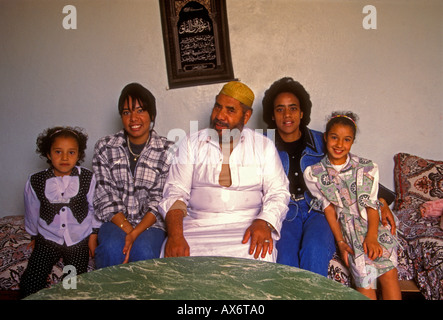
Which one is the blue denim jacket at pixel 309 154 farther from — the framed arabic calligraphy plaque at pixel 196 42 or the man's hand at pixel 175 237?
the framed arabic calligraphy plaque at pixel 196 42

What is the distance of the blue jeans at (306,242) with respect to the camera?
2.53 meters

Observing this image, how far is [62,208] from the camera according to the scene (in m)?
2.72

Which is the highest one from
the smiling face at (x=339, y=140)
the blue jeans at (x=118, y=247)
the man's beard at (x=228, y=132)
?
the man's beard at (x=228, y=132)

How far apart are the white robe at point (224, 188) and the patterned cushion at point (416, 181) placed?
135cm

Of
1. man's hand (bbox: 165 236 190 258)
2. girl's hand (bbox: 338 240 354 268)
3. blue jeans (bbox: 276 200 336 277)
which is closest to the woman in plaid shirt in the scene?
man's hand (bbox: 165 236 190 258)

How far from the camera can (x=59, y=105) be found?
3775 millimetres

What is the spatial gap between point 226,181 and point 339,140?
0.85 m

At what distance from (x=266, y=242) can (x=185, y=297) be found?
94cm

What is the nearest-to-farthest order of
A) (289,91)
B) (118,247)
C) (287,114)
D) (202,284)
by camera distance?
(202,284) < (118,247) < (287,114) < (289,91)

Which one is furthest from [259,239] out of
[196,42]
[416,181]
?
[196,42]

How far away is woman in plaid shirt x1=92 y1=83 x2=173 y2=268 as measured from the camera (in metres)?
2.77

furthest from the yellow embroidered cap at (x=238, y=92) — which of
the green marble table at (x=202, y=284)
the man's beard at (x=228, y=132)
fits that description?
the green marble table at (x=202, y=284)

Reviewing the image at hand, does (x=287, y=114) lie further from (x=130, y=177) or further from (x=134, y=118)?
(x=130, y=177)

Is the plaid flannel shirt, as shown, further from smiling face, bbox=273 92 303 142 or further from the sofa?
smiling face, bbox=273 92 303 142
